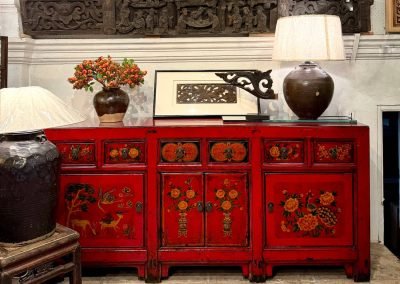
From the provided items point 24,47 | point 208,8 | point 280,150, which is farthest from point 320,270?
point 24,47

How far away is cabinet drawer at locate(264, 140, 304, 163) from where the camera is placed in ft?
9.14

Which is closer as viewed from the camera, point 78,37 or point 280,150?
point 280,150

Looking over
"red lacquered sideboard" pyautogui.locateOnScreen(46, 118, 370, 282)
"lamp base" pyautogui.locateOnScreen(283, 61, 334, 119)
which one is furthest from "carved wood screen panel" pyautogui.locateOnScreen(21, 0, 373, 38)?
"red lacquered sideboard" pyautogui.locateOnScreen(46, 118, 370, 282)

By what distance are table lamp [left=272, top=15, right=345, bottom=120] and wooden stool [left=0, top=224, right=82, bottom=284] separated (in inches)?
59.5

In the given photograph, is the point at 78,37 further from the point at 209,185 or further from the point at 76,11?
the point at 209,185

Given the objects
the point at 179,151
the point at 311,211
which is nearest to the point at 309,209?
the point at 311,211

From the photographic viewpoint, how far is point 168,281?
9.50 feet

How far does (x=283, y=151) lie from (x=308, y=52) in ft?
1.90

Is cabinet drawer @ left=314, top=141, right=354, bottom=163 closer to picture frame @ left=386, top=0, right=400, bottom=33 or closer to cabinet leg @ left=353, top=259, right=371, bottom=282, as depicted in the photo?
cabinet leg @ left=353, top=259, right=371, bottom=282

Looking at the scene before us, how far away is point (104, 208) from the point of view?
2844mm

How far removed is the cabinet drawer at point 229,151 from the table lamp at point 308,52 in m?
0.45

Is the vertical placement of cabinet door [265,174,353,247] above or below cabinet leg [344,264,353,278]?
above

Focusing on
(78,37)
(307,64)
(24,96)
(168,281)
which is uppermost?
(78,37)

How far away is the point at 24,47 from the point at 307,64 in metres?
1.87
